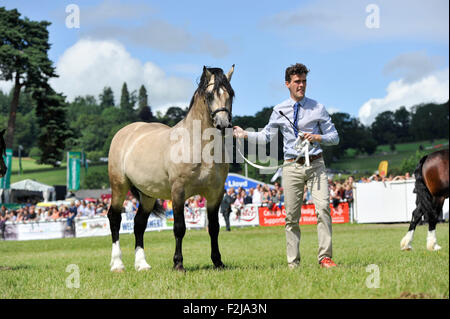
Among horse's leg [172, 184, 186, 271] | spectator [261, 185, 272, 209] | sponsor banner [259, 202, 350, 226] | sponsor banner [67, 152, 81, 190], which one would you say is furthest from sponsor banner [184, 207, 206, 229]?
horse's leg [172, 184, 186, 271]

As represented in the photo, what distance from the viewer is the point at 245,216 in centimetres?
2564

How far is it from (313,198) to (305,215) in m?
18.1

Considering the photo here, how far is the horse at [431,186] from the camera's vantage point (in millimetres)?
3816

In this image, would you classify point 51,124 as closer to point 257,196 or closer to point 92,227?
point 92,227

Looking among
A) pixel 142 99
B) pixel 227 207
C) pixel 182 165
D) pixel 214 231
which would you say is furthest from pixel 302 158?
pixel 142 99

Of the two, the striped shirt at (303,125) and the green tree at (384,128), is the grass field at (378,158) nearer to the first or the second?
the green tree at (384,128)

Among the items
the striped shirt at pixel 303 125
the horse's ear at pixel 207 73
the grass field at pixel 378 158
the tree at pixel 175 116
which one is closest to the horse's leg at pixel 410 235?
the striped shirt at pixel 303 125

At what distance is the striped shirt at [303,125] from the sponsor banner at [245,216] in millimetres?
18559

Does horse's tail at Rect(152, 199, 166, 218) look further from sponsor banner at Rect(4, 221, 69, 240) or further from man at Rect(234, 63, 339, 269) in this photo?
sponsor banner at Rect(4, 221, 69, 240)

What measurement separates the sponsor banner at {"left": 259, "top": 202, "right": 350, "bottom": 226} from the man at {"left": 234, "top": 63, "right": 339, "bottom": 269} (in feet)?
55.7

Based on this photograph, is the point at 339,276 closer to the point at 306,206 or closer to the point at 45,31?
the point at 306,206

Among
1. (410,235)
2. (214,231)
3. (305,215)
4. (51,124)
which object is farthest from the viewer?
(51,124)

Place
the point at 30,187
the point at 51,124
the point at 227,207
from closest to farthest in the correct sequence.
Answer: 1. the point at 227,207
2. the point at 51,124
3. the point at 30,187
